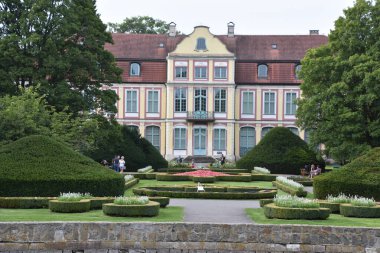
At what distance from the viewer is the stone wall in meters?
15.4

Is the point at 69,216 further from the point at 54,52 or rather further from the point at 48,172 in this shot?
the point at 54,52

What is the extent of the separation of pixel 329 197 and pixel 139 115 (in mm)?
37561

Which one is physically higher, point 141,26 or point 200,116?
point 141,26

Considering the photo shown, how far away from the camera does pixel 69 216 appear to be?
17.2 meters

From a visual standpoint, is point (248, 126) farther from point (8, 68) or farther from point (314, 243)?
point (314, 243)

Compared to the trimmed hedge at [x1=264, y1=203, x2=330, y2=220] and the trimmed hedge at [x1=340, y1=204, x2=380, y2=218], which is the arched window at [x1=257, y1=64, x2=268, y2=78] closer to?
the trimmed hedge at [x1=340, y1=204, x2=380, y2=218]

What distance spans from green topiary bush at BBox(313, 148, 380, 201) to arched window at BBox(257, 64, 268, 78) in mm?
34924

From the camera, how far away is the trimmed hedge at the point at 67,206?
1791 cm

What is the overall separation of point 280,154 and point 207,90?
16.1m

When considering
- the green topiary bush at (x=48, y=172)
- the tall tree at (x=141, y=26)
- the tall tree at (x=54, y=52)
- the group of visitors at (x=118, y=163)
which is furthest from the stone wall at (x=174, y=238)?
the tall tree at (x=141, y=26)

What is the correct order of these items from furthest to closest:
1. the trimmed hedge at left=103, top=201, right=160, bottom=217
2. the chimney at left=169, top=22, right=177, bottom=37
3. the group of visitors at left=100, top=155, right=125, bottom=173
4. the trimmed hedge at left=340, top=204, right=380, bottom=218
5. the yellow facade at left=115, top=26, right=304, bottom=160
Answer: the chimney at left=169, top=22, right=177, bottom=37, the yellow facade at left=115, top=26, right=304, bottom=160, the group of visitors at left=100, top=155, right=125, bottom=173, the trimmed hedge at left=340, top=204, right=380, bottom=218, the trimmed hedge at left=103, top=201, right=160, bottom=217

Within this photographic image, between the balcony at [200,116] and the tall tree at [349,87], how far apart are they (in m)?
20.7

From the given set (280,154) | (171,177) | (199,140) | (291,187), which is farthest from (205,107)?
(291,187)

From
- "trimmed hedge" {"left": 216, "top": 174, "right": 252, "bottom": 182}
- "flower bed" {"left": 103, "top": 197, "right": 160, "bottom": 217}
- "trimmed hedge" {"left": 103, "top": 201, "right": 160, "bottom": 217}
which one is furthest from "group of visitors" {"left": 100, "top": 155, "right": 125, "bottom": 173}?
"trimmed hedge" {"left": 103, "top": 201, "right": 160, "bottom": 217}
